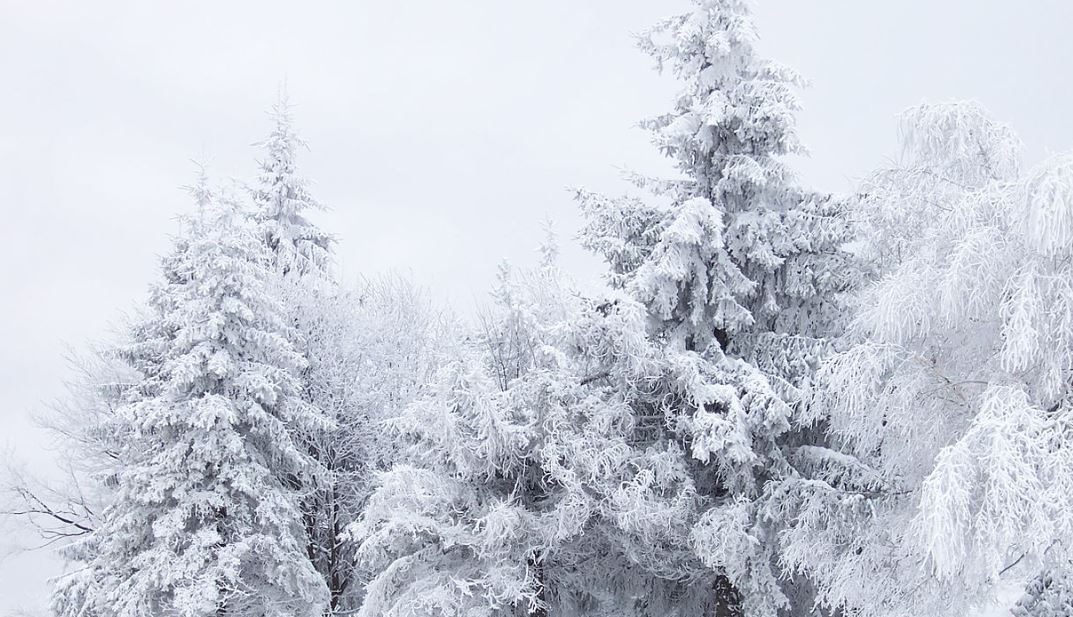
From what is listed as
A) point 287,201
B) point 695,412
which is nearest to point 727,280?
point 695,412

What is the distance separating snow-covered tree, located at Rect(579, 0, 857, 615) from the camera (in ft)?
41.3

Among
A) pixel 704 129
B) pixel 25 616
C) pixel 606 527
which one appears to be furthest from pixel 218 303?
pixel 25 616

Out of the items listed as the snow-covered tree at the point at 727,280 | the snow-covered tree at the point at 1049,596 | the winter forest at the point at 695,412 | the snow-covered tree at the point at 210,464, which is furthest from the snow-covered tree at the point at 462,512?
the snow-covered tree at the point at 1049,596

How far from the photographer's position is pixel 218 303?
1532 centimetres

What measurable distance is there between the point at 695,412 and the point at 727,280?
7.33ft

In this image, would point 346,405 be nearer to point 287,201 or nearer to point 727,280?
point 287,201

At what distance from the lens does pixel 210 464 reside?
15273 mm

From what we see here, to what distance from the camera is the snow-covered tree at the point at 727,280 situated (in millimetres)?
12586

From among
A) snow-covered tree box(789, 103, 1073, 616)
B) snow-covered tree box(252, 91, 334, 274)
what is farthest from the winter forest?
snow-covered tree box(252, 91, 334, 274)

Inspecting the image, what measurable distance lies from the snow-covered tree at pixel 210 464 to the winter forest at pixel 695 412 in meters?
0.06

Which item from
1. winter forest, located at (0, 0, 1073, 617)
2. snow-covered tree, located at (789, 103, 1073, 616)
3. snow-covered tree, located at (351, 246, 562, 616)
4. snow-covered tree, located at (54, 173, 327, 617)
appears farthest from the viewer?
snow-covered tree, located at (54, 173, 327, 617)

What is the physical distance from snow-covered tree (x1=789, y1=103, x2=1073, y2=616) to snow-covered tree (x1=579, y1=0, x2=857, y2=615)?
0.86m

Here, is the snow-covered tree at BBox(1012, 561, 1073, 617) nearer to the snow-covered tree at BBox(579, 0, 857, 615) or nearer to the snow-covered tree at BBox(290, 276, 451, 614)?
the snow-covered tree at BBox(579, 0, 857, 615)

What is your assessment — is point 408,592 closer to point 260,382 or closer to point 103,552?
point 260,382
